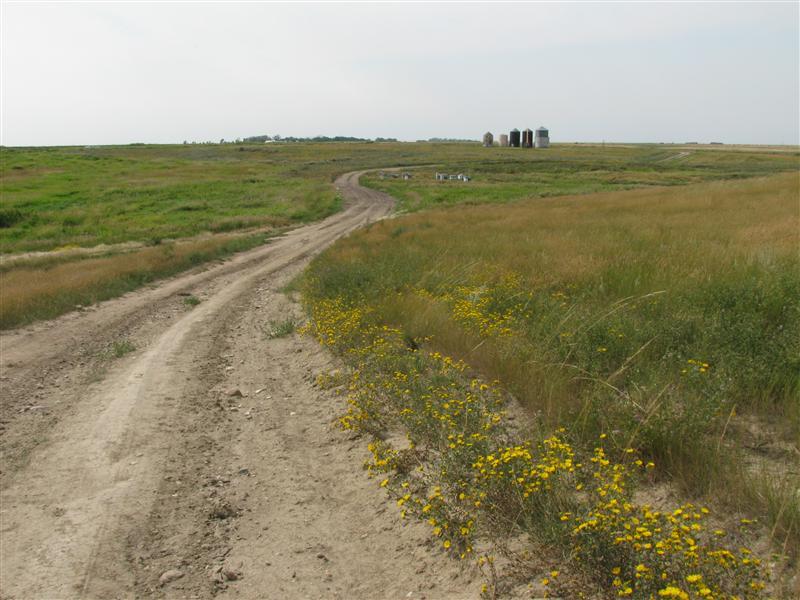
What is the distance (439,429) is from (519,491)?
4.09ft

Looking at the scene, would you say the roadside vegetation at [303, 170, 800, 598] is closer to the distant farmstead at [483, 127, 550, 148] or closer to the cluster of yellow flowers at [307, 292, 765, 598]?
the cluster of yellow flowers at [307, 292, 765, 598]

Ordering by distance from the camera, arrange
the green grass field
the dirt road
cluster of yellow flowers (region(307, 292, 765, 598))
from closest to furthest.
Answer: cluster of yellow flowers (region(307, 292, 765, 598))
the dirt road
the green grass field

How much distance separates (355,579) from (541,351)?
9.92ft

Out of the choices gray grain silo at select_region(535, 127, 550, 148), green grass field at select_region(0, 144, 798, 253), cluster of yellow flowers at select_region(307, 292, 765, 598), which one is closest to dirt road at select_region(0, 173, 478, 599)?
cluster of yellow flowers at select_region(307, 292, 765, 598)

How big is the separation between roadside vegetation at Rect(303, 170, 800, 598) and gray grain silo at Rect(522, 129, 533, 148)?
144139 millimetres

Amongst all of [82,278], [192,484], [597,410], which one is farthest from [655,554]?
[82,278]

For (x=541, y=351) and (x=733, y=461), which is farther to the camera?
(x=541, y=351)

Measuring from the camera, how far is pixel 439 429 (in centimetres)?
502

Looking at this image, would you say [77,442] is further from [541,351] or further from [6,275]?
[6,275]

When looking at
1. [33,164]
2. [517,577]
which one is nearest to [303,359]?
[517,577]

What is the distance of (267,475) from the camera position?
18.0 feet

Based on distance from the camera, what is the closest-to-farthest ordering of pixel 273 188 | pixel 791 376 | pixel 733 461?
pixel 733 461
pixel 791 376
pixel 273 188

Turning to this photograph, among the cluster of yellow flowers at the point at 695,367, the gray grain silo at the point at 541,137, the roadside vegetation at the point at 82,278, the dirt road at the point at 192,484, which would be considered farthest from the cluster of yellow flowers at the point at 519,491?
the gray grain silo at the point at 541,137

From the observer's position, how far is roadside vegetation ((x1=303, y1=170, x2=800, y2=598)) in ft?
10.5
